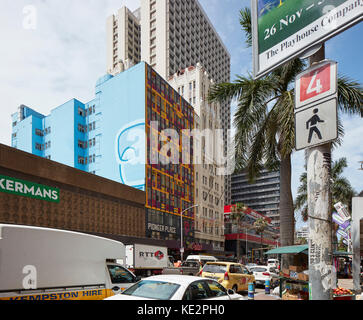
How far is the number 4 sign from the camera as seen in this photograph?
4.07 m

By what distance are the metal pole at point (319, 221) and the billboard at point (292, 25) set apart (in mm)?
563

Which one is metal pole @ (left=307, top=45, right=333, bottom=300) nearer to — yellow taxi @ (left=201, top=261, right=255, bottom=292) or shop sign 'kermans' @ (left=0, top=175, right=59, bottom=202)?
yellow taxi @ (left=201, top=261, right=255, bottom=292)

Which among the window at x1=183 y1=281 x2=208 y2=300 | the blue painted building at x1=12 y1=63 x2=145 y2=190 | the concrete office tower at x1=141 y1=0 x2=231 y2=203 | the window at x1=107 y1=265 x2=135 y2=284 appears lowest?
the window at x1=107 y1=265 x2=135 y2=284

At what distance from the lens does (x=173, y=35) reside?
90.4 m

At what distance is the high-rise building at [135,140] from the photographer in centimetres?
5381

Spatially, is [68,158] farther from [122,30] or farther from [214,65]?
[214,65]

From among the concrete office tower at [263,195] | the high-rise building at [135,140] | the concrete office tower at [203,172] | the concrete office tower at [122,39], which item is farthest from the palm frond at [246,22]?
the concrete office tower at [263,195]

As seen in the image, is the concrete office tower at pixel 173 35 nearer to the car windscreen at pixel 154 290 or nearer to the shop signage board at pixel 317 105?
the car windscreen at pixel 154 290

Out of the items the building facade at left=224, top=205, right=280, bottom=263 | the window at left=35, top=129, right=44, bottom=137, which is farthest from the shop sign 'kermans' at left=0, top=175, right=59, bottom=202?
the building facade at left=224, top=205, right=280, bottom=263

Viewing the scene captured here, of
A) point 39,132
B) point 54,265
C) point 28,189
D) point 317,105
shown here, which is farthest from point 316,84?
point 39,132

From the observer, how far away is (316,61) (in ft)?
15.0

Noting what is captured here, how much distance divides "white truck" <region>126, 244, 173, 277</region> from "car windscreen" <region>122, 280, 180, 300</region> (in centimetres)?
1813

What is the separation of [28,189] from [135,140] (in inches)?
1019

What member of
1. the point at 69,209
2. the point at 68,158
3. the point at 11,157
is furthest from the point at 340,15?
the point at 68,158
